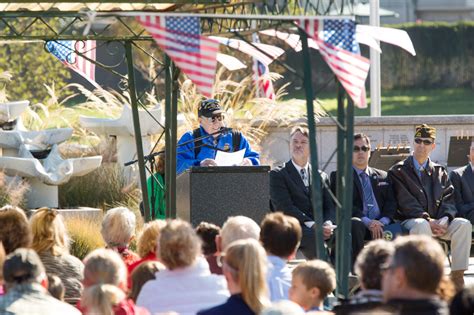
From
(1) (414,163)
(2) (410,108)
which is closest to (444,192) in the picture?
(1) (414,163)

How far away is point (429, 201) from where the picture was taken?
A: 43.3 feet

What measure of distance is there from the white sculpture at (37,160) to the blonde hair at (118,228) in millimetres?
9133

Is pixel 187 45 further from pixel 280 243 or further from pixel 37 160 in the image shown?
pixel 37 160

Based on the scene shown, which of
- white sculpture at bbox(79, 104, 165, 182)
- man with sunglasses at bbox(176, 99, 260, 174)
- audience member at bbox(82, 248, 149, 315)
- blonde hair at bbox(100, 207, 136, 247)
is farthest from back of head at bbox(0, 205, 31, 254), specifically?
white sculpture at bbox(79, 104, 165, 182)

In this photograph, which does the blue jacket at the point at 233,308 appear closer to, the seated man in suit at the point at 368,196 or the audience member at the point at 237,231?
the audience member at the point at 237,231

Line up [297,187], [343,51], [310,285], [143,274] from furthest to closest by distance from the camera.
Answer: [297,187]
[343,51]
[143,274]
[310,285]

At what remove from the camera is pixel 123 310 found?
7086 mm

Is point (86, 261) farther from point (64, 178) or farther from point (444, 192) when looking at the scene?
point (64, 178)

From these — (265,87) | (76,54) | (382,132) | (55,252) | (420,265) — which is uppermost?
(76,54)

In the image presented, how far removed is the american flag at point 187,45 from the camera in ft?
31.1

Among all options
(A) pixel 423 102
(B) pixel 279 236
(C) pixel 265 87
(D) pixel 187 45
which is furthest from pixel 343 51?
(A) pixel 423 102

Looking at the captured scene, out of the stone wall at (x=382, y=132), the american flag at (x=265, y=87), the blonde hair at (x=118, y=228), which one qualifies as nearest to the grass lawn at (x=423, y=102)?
the american flag at (x=265, y=87)

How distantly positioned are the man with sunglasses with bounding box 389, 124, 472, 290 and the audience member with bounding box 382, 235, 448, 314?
6.59 m

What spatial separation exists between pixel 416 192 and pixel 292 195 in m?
1.31
